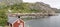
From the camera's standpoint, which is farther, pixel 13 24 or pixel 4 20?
pixel 4 20

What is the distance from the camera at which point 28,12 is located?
36.1 ft

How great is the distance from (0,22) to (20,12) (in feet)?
18.6

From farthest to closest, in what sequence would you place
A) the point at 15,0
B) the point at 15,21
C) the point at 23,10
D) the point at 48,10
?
the point at 48,10, the point at 15,0, the point at 23,10, the point at 15,21

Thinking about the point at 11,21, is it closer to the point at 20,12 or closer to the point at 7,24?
the point at 7,24

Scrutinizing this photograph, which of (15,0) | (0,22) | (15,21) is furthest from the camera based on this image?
(15,0)

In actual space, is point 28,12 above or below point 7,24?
below

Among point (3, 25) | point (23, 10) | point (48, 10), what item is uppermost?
point (3, 25)

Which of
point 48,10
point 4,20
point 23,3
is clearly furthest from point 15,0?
point 4,20

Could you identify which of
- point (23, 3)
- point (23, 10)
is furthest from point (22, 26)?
point (23, 3)

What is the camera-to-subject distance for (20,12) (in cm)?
1095

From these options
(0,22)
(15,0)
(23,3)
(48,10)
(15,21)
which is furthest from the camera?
(48,10)

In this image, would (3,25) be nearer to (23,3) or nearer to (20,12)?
(20,12)

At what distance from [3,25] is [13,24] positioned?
28 centimetres

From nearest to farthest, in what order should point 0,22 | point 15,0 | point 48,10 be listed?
point 0,22
point 15,0
point 48,10
